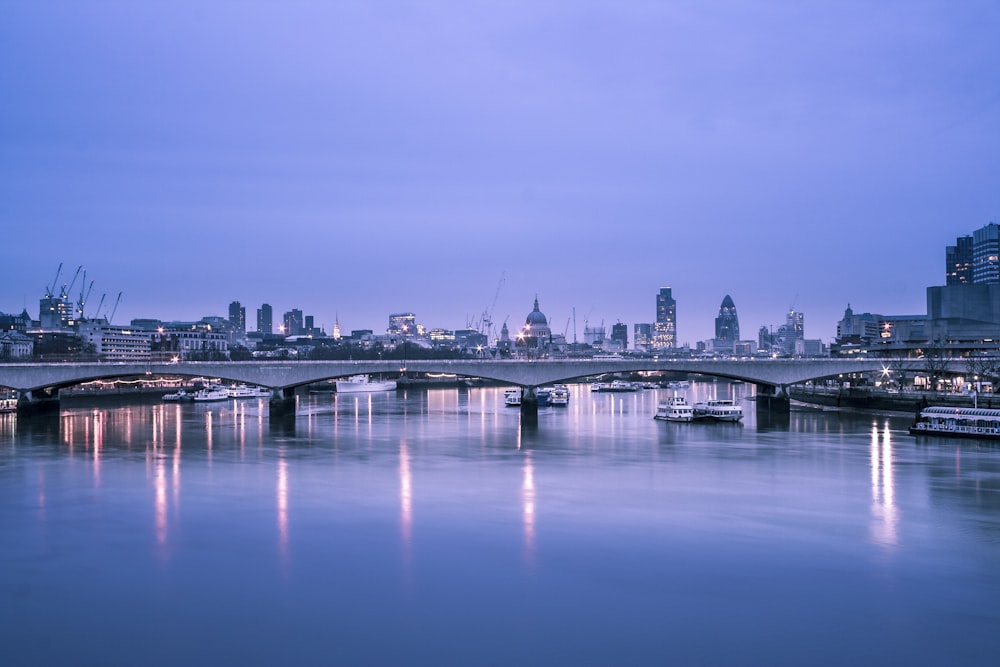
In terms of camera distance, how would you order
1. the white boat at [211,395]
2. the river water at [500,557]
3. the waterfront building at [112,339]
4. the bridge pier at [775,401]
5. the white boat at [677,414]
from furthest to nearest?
1. the waterfront building at [112,339]
2. the white boat at [211,395]
3. the bridge pier at [775,401]
4. the white boat at [677,414]
5. the river water at [500,557]

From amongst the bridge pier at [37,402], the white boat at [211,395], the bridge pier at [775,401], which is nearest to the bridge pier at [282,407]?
the bridge pier at [37,402]

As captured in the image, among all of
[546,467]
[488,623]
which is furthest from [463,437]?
[488,623]

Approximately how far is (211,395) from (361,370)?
1725 inches

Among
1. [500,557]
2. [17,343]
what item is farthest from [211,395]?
[500,557]

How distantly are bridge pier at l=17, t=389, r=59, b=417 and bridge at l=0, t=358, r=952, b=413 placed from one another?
0.26ft

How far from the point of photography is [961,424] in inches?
2119

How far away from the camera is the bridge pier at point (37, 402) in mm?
67250

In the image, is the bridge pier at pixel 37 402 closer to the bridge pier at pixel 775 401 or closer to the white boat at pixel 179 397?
the white boat at pixel 179 397

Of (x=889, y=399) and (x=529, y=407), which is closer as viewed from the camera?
(x=529, y=407)

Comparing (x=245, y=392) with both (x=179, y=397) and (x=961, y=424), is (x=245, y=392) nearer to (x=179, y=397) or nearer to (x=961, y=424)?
(x=179, y=397)

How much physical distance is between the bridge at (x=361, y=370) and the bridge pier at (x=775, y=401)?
4.66 feet

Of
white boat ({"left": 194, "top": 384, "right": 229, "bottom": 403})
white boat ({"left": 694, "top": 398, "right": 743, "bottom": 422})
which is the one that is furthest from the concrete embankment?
white boat ({"left": 194, "top": 384, "right": 229, "bottom": 403})

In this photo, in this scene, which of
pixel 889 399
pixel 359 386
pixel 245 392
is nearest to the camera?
pixel 889 399

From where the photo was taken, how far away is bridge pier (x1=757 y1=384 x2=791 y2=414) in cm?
7253
